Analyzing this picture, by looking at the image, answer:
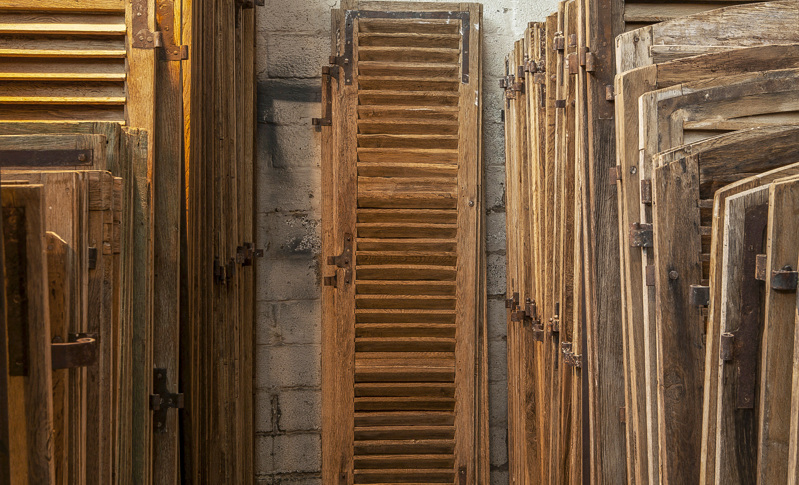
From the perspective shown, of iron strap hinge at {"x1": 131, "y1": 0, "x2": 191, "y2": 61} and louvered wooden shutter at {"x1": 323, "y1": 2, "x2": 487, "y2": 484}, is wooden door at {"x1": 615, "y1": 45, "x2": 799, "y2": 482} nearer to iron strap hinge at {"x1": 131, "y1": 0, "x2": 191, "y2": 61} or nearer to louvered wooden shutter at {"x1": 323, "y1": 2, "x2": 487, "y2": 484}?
iron strap hinge at {"x1": 131, "y1": 0, "x2": 191, "y2": 61}

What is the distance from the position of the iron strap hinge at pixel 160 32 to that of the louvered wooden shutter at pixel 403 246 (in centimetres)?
142

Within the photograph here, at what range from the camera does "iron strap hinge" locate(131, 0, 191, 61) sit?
7.80 ft

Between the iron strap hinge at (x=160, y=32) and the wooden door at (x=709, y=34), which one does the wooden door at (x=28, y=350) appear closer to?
the iron strap hinge at (x=160, y=32)

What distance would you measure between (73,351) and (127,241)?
61 cm

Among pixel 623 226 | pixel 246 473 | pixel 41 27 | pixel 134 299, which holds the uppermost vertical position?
pixel 41 27

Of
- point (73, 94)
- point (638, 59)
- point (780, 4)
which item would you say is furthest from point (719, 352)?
point (73, 94)

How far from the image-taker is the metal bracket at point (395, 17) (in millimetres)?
3795

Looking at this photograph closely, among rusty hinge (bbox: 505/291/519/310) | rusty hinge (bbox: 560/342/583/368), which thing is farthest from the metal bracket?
rusty hinge (bbox: 560/342/583/368)

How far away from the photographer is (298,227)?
3891 millimetres

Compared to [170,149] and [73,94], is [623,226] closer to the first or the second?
Answer: [170,149]

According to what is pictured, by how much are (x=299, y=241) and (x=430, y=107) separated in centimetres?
91

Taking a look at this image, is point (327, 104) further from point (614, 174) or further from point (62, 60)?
point (614, 174)

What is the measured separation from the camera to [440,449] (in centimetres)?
383

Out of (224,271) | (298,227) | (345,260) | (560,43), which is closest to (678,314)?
(560,43)
